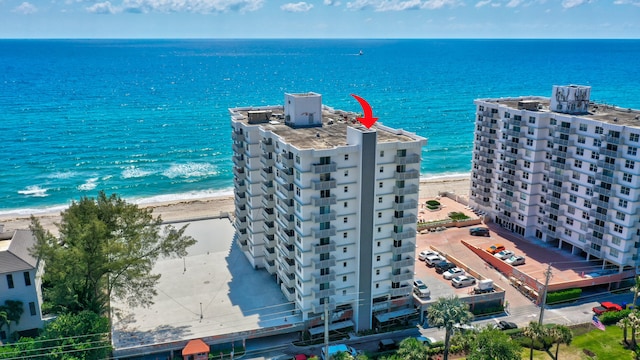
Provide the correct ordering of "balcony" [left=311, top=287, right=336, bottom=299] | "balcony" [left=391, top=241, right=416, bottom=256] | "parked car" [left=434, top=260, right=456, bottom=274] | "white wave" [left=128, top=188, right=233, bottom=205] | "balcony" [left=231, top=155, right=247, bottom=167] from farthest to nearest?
1. "white wave" [left=128, top=188, right=233, bottom=205]
2. "parked car" [left=434, top=260, right=456, bottom=274]
3. "balcony" [left=231, top=155, right=247, bottom=167]
4. "balcony" [left=391, top=241, right=416, bottom=256]
5. "balcony" [left=311, top=287, right=336, bottom=299]

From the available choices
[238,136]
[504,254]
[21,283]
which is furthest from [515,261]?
[21,283]

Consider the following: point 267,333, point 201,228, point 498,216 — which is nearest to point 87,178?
point 201,228

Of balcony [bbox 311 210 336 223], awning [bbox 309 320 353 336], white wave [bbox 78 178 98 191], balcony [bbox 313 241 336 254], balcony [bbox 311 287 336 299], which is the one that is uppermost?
balcony [bbox 311 210 336 223]

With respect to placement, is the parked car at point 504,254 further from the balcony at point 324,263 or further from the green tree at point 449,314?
the balcony at point 324,263

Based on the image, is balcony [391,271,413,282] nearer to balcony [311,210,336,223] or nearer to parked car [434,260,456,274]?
balcony [311,210,336,223]

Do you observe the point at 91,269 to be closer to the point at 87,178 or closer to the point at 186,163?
the point at 87,178

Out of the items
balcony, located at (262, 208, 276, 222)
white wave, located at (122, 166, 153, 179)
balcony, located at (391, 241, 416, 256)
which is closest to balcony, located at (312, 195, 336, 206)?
balcony, located at (391, 241, 416, 256)
